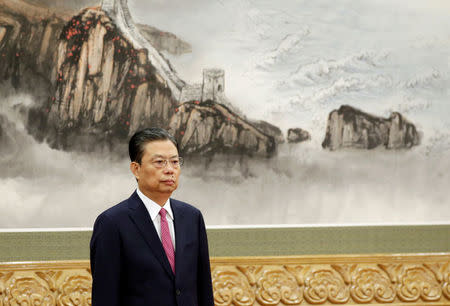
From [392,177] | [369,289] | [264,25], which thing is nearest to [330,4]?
[264,25]

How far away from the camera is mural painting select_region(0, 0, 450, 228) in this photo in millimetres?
4492

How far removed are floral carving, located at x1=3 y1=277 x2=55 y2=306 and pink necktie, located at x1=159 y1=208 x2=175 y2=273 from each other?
231 cm

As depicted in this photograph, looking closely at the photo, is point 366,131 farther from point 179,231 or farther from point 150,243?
point 150,243

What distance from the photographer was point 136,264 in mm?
2342

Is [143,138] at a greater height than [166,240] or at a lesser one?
greater

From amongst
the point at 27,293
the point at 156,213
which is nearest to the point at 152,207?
the point at 156,213

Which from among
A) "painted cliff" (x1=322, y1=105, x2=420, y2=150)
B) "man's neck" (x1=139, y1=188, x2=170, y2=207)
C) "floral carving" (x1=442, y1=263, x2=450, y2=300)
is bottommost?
"floral carving" (x1=442, y1=263, x2=450, y2=300)

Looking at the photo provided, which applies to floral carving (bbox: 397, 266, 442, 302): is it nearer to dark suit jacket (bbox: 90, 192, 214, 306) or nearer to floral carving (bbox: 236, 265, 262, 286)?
floral carving (bbox: 236, 265, 262, 286)

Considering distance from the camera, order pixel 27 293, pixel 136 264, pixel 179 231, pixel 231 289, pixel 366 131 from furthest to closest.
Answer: pixel 366 131
pixel 231 289
pixel 27 293
pixel 179 231
pixel 136 264

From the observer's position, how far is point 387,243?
4.82m

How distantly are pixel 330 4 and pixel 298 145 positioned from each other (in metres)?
1.26

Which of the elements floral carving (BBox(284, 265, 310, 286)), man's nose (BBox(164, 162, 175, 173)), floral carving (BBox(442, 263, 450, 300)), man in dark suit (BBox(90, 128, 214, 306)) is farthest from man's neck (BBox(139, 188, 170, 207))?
floral carving (BBox(442, 263, 450, 300))

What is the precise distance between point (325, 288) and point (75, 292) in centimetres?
202

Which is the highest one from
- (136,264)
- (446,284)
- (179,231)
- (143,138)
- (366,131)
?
(366,131)
